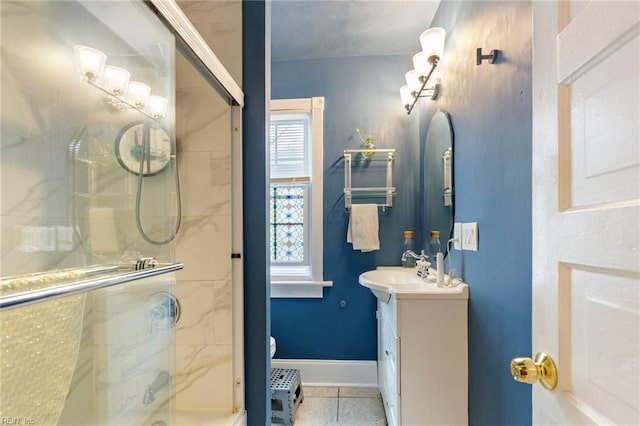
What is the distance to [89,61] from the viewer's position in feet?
3.75

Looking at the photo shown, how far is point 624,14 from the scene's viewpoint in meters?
0.42

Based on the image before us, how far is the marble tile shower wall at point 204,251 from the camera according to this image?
144cm

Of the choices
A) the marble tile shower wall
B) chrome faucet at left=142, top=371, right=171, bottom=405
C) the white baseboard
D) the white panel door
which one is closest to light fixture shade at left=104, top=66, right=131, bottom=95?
the marble tile shower wall

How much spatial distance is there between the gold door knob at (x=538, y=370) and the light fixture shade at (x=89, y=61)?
5.02ft

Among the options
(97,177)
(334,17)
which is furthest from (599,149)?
(334,17)

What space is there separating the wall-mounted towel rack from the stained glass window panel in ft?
1.33

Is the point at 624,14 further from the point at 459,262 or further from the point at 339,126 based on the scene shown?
the point at 339,126

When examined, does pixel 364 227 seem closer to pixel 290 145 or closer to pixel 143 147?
pixel 290 145

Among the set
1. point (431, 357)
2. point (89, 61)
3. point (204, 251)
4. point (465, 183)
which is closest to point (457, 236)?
point (465, 183)

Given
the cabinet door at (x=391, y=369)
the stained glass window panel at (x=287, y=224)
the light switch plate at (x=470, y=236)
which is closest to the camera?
the light switch plate at (x=470, y=236)

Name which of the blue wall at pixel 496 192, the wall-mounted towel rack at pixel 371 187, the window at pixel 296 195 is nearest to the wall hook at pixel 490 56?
the blue wall at pixel 496 192

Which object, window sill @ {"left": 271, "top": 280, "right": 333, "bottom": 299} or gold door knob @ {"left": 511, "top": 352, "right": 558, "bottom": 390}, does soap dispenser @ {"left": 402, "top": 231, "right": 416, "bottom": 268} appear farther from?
gold door knob @ {"left": 511, "top": 352, "right": 558, "bottom": 390}

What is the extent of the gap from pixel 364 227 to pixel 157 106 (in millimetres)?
1674

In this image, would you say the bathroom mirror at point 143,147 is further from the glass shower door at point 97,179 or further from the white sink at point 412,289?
the white sink at point 412,289
